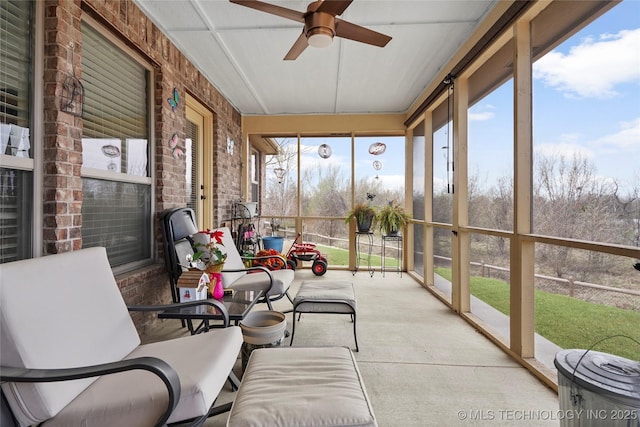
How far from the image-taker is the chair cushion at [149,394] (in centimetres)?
110

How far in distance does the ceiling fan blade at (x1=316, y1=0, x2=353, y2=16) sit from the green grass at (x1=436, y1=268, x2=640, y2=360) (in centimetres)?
261

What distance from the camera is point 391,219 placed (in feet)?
15.8

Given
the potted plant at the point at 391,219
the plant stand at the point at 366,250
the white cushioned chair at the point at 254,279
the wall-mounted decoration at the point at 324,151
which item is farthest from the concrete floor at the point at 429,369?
the wall-mounted decoration at the point at 324,151

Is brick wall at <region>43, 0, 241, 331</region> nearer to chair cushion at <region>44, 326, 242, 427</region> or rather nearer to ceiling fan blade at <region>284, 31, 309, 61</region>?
chair cushion at <region>44, 326, 242, 427</region>

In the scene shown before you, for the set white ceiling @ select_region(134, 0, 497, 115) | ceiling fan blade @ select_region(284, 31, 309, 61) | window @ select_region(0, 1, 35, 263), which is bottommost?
window @ select_region(0, 1, 35, 263)

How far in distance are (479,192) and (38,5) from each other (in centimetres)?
387

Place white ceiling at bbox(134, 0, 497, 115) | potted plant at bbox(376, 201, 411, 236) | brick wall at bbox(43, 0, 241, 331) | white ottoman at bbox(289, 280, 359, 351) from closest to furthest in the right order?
brick wall at bbox(43, 0, 241, 331)
white ottoman at bbox(289, 280, 359, 351)
white ceiling at bbox(134, 0, 497, 115)
potted plant at bbox(376, 201, 411, 236)

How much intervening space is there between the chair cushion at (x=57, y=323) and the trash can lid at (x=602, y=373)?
208 cm

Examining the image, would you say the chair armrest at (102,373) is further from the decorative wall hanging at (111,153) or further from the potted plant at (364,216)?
the potted plant at (364,216)

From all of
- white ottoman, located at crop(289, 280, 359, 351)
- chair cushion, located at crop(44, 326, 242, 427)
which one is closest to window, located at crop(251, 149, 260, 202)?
white ottoman, located at crop(289, 280, 359, 351)

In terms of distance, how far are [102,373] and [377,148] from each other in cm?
516

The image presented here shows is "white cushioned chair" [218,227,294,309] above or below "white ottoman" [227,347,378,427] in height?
above

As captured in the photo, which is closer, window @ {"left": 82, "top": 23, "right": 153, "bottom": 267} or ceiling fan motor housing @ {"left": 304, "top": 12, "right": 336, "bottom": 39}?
ceiling fan motor housing @ {"left": 304, "top": 12, "right": 336, "bottom": 39}

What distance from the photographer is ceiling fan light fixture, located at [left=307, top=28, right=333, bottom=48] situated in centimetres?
216
